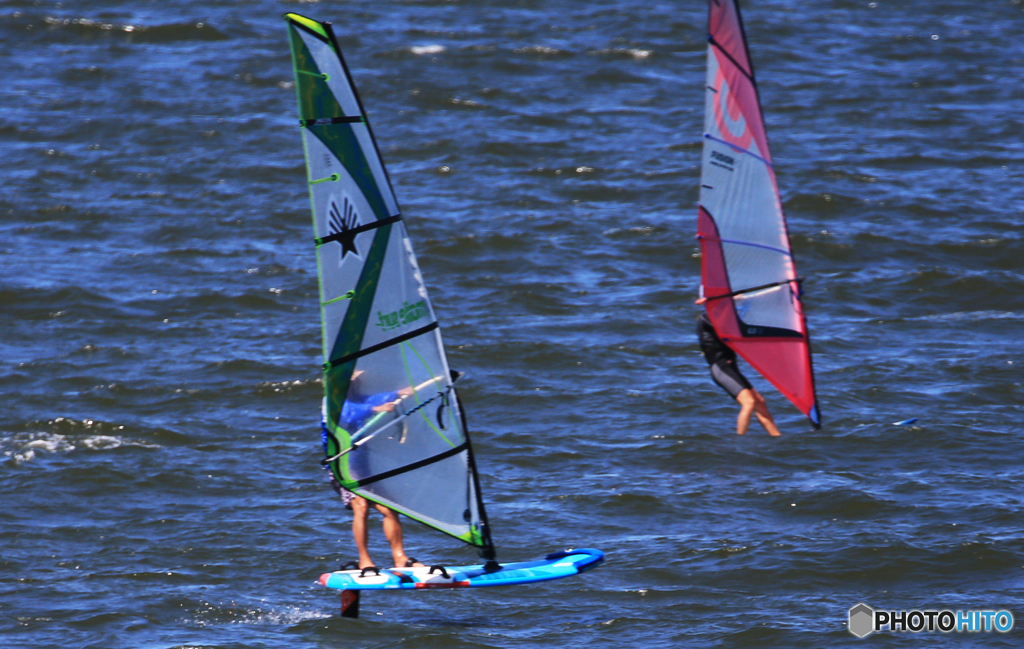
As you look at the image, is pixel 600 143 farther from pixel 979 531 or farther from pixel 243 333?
pixel 979 531

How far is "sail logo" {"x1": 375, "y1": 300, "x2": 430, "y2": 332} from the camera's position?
905 cm

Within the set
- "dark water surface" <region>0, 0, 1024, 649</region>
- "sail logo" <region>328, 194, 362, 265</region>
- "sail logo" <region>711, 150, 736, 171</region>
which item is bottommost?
"dark water surface" <region>0, 0, 1024, 649</region>

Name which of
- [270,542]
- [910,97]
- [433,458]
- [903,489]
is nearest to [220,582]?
[270,542]

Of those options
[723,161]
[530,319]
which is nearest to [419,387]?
[723,161]

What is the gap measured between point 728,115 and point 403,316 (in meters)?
5.73

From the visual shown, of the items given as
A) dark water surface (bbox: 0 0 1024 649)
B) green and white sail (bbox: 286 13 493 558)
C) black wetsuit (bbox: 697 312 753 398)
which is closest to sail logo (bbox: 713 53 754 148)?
black wetsuit (bbox: 697 312 753 398)

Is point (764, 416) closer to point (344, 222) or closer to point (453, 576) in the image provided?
point (453, 576)

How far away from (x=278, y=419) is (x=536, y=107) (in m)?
13.0

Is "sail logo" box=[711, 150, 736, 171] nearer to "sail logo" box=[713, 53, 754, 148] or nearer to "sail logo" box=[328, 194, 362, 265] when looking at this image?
"sail logo" box=[713, 53, 754, 148]

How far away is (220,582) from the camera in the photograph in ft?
34.7

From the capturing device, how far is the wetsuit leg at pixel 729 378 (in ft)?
43.5

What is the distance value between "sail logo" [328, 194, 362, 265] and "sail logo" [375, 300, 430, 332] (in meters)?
0.53

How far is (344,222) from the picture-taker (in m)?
8.78

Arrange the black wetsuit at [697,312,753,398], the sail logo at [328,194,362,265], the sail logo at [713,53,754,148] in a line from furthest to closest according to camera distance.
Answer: the sail logo at [713,53,754,148], the black wetsuit at [697,312,753,398], the sail logo at [328,194,362,265]
